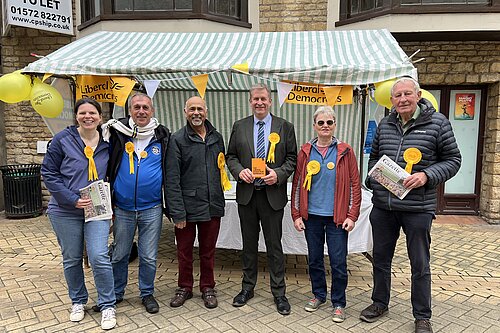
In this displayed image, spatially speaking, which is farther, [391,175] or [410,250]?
[410,250]

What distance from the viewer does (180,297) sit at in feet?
12.2

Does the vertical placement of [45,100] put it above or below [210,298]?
above

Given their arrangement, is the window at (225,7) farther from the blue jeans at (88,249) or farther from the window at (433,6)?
the blue jeans at (88,249)

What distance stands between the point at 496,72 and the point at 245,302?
587 cm

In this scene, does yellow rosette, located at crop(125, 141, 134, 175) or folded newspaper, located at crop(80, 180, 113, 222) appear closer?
folded newspaper, located at crop(80, 180, 113, 222)

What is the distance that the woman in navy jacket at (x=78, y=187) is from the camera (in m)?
3.12

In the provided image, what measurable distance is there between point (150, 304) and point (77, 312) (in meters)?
0.59

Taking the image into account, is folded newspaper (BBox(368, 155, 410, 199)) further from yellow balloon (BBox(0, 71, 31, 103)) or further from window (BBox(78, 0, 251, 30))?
window (BBox(78, 0, 251, 30))

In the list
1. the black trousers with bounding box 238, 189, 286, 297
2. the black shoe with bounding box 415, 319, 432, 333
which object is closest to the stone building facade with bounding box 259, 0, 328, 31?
the black trousers with bounding box 238, 189, 286, 297

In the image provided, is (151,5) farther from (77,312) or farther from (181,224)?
(77,312)

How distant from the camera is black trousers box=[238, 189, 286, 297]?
3.52 metres

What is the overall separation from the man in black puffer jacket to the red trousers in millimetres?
1419

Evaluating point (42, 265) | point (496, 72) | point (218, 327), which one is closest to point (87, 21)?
point (42, 265)

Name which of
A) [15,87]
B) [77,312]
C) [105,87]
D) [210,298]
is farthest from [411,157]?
[15,87]
